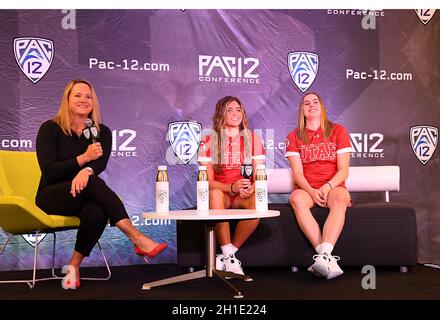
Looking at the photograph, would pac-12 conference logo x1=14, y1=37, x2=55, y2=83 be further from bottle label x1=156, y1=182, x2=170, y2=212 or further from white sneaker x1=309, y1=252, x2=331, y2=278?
white sneaker x1=309, y1=252, x2=331, y2=278

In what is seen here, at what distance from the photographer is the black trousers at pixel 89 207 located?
2.80 meters

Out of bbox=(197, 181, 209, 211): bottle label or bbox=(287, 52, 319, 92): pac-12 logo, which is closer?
bbox=(197, 181, 209, 211): bottle label

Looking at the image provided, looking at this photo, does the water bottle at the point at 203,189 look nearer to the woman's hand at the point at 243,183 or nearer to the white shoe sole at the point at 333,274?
the woman's hand at the point at 243,183

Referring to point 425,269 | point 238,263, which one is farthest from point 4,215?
point 425,269

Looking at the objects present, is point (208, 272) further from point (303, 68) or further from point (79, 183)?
point (303, 68)

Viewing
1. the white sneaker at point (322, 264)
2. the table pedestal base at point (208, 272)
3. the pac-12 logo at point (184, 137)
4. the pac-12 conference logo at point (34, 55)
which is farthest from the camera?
the pac-12 logo at point (184, 137)

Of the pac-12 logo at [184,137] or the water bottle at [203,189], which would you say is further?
the pac-12 logo at [184,137]

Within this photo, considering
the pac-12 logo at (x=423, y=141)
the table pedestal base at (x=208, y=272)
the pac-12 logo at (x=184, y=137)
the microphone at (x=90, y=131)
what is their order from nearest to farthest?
the table pedestal base at (x=208, y=272), the microphone at (x=90, y=131), the pac-12 logo at (x=184, y=137), the pac-12 logo at (x=423, y=141)

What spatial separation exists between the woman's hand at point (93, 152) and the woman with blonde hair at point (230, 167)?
608 mm

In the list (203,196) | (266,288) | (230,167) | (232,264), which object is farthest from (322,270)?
(230,167)

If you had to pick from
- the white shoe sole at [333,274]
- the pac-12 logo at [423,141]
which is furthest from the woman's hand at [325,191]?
the pac-12 logo at [423,141]

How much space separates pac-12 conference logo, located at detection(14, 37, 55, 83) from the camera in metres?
3.97

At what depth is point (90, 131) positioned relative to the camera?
3.04m

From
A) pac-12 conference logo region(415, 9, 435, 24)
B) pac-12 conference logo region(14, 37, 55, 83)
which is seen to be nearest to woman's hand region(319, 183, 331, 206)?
pac-12 conference logo region(415, 9, 435, 24)
